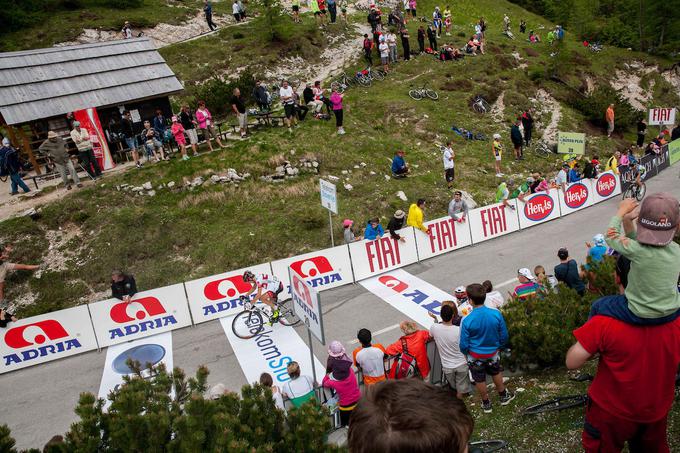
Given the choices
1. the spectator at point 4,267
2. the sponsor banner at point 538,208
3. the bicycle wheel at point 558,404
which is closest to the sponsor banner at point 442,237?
the sponsor banner at point 538,208

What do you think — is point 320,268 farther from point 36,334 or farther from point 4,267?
point 4,267

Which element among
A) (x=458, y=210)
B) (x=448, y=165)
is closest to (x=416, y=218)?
(x=458, y=210)

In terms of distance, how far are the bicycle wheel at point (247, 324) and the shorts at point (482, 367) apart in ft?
23.2

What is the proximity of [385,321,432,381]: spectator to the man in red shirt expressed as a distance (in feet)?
16.0

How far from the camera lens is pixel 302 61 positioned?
3531cm

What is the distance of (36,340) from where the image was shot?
42.1 ft

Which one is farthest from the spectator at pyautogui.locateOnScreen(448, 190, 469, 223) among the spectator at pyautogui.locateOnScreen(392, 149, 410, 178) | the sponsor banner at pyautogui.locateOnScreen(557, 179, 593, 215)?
the sponsor banner at pyautogui.locateOnScreen(557, 179, 593, 215)

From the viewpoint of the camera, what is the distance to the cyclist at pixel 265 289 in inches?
523

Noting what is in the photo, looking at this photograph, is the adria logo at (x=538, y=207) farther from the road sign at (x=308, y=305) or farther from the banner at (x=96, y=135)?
the banner at (x=96, y=135)

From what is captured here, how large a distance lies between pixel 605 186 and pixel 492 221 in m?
7.64

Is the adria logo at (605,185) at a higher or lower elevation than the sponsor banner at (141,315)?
lower

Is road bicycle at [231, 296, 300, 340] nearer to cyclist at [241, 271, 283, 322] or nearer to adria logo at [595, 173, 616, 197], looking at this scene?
cyclist at [241, 271, 283, 322]

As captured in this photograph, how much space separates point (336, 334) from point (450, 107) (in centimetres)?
2120

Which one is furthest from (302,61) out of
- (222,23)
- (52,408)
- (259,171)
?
(52,408)
